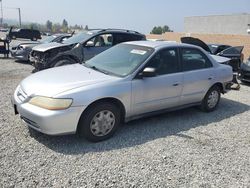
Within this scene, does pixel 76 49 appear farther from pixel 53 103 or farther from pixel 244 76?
pixel 244 76

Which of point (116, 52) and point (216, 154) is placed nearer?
point (216, 154)

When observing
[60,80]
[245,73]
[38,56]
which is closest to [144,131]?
[60,80]

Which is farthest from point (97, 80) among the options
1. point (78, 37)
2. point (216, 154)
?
point (78, 37)

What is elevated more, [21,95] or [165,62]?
[165,62]

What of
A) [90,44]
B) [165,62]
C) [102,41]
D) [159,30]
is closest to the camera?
[165,62]

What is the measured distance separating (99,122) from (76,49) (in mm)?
4712

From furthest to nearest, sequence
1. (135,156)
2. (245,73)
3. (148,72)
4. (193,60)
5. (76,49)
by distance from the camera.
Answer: (245,73) → (76,49) → (193,60) → (148,72) → (135,156)

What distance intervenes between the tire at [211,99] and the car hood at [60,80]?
2.52 meters

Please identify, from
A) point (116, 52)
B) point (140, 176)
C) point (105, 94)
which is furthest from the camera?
point (116, 52)

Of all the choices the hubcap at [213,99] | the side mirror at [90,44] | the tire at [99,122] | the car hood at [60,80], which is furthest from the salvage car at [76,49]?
the tire at [99,122]

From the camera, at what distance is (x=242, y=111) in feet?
20.9

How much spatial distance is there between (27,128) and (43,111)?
0.95 m

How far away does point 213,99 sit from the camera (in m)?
6.05

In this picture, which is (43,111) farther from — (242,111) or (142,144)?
(242,111)
